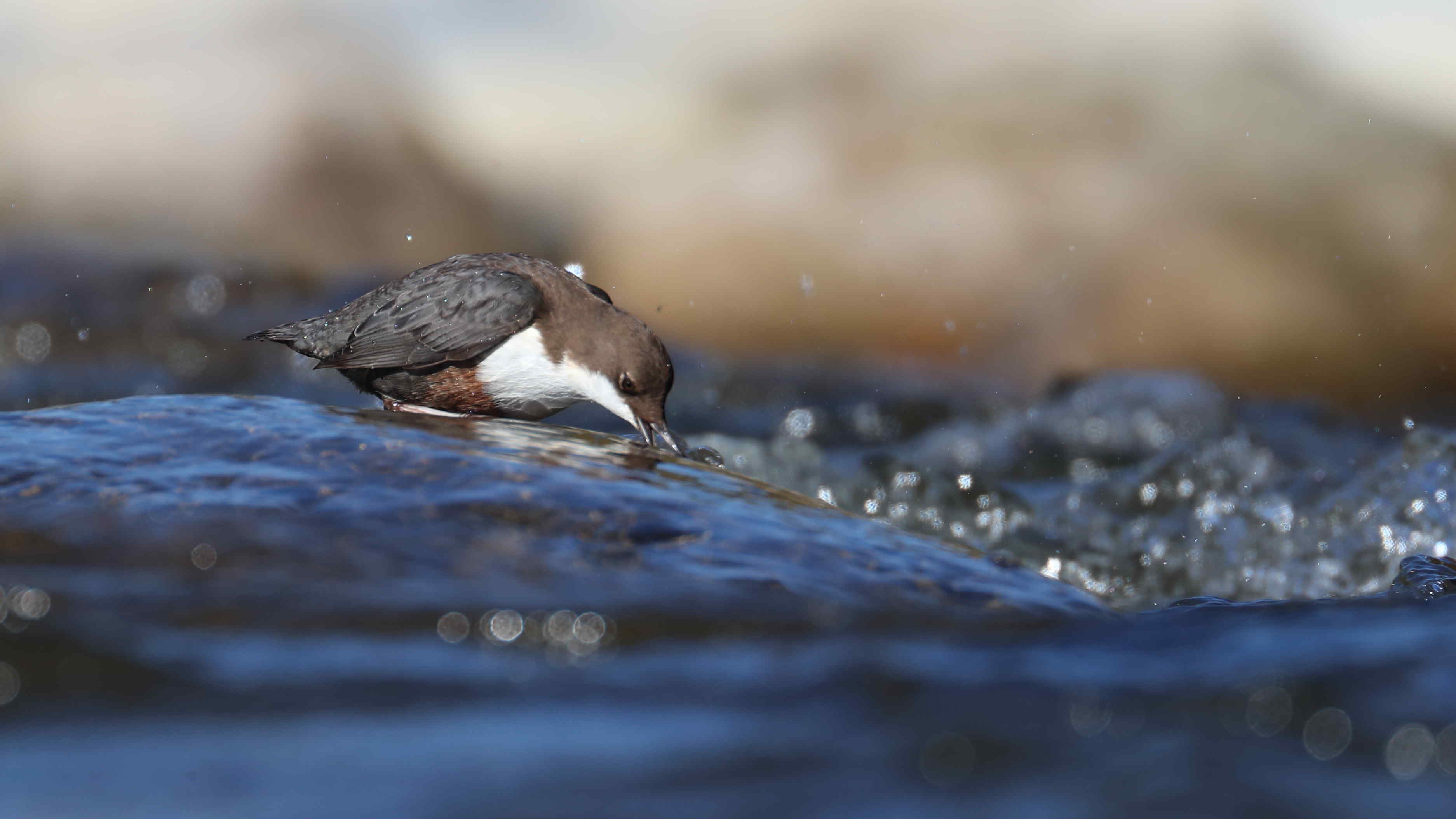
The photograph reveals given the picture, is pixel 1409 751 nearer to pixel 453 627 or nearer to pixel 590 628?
pixel 590 628

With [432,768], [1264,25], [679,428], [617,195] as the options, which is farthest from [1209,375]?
[432,768]

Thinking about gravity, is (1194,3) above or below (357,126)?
above

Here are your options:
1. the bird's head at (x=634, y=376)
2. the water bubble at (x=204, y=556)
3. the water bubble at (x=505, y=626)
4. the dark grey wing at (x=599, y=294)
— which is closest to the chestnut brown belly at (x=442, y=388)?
the bird's head at (x=634, y=376)

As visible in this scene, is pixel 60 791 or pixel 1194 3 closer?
pixel 60 791

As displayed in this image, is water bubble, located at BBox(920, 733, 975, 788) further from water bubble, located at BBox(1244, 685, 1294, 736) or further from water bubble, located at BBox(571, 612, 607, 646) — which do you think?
water bubble, located at BBox(571, 612, 607, 646)

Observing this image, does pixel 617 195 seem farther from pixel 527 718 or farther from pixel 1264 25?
pixel 527 718

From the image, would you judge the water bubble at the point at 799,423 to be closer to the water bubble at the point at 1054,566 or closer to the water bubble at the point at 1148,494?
the water bubble at the point at 1054,566
